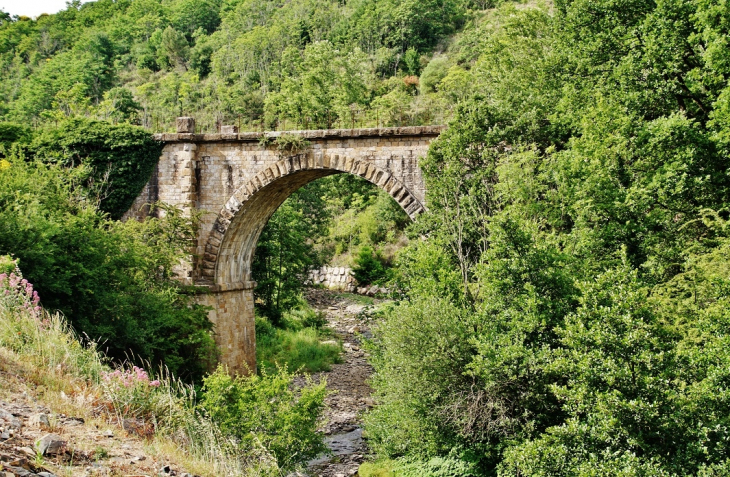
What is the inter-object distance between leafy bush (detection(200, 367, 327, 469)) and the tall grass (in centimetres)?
134

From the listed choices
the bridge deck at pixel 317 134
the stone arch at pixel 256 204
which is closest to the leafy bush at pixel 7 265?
the stone arch at pixel 256 204

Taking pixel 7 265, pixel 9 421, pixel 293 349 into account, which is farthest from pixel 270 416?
pixel 293 349

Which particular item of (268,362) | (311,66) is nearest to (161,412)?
(268,362)

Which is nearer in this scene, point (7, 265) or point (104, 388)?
point (104, 388)

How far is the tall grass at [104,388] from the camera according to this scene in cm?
705

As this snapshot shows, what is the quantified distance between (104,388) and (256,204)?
1033 centimetres

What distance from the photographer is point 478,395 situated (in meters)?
11.0

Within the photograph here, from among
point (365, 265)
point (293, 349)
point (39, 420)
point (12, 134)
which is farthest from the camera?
point (365, 265)

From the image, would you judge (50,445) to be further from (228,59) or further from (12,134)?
A: (228,59)

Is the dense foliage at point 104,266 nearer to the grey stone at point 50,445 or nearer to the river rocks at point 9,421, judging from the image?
the river rocks at point 9,421

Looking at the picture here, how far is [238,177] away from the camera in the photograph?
659 inches

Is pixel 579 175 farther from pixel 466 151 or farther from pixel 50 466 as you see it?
pixel 50 466

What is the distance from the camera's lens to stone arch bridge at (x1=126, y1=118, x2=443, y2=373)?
1541 cm

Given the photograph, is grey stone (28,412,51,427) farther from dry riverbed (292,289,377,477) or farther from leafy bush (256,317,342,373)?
leafy bush (256,317,342,373)
